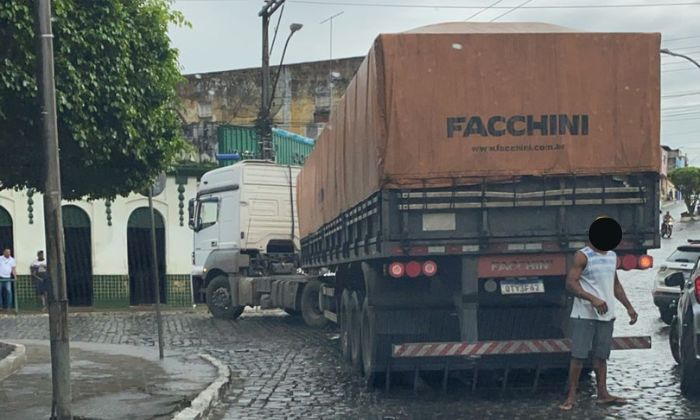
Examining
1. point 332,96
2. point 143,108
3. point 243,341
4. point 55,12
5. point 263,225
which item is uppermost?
point 332,96

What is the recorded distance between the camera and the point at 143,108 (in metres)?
12.4

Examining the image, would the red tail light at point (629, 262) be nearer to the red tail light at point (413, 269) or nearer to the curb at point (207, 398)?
the red tail light at point (413, 269)

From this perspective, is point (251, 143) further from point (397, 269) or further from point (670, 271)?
point (397, 269)

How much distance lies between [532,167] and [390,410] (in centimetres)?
262

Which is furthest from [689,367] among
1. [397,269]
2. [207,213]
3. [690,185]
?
[690,185]

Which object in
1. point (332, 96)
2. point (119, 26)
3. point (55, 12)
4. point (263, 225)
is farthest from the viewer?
point (332, 96)

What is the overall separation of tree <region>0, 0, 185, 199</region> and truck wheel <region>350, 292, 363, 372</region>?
3.27 m

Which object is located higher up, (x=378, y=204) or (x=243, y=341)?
(x=378, y=204)

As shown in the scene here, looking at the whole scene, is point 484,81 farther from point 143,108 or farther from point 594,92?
point 143,108

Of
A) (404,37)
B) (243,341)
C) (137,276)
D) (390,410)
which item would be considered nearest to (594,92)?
(404,37)

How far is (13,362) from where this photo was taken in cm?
1220

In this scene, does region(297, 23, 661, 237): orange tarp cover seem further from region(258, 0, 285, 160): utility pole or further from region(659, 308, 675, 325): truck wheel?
region(258, 0, 285, 160): utility pole

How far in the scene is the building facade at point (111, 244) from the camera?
95.0ft

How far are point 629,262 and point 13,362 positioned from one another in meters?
7.43
